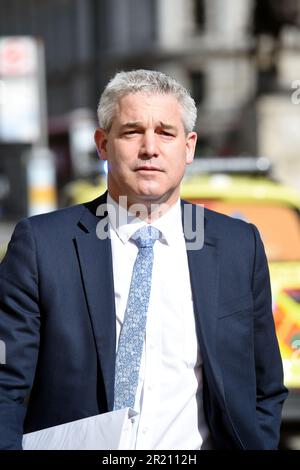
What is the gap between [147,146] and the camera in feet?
7.43

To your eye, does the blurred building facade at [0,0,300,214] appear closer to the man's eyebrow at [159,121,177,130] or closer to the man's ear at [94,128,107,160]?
the man's ear at [94,128,107,160]

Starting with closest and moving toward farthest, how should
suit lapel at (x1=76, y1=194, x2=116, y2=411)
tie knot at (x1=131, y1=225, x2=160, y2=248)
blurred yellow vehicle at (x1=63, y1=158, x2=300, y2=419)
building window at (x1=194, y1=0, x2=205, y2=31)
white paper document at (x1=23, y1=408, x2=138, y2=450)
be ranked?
white paper document at (x1=23, y1=408, x2=138, y2=450)
suit lapel at (x1=76, y1=194, x2=116, y2=411)
tie knot at (x1=131, y1=225, x2=160, y2=248)
blurred yellow vehicle at (x1=63, y1=158, x2=300, y2=419)
building window at (x1=194, y1=0, x2=205, y2=31)

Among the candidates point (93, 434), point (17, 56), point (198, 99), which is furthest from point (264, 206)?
point (198, 99)

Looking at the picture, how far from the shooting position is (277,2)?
17.3 metres

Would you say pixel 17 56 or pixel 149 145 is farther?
pixel 17 56

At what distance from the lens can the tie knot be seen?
2365 millimetres

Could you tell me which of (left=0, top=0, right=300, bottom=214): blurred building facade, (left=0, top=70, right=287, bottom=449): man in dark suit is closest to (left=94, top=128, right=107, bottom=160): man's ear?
(left=0, top=70, right=287, bottom=449): man in dark suit

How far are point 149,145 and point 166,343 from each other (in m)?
0.49

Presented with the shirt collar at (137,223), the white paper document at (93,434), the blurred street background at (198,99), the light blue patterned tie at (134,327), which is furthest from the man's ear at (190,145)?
the blurred street background at (198,99)

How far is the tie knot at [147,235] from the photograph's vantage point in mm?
2365

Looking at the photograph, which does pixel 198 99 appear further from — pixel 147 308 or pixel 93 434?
pixel 93 434

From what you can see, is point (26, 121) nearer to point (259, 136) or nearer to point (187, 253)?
point (259, 136)

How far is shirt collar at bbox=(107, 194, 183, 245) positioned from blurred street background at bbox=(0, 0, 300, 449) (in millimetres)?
2473
